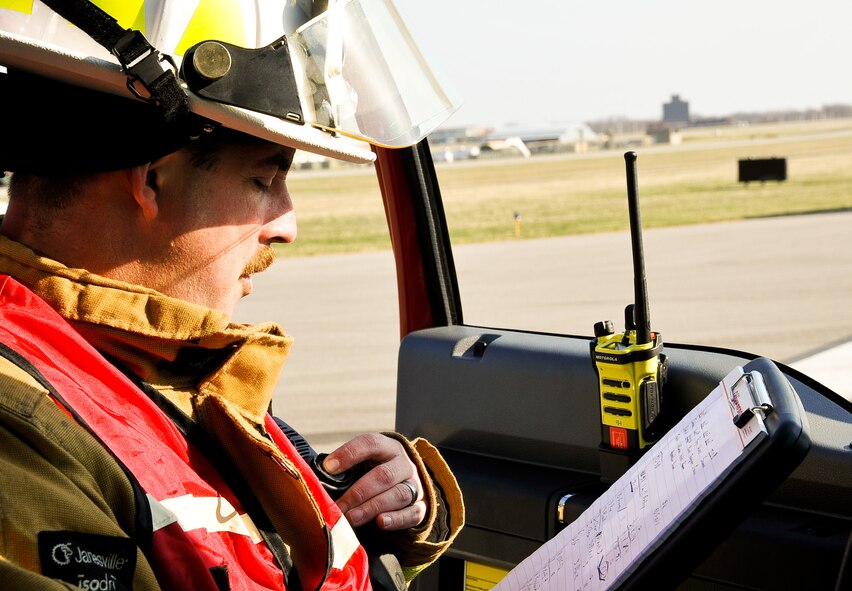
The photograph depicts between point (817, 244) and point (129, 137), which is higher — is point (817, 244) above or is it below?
below

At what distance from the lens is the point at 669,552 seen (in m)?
1.06

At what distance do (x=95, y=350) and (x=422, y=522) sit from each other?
0.71m

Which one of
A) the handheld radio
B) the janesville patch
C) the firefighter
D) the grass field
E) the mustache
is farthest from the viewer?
the grass field

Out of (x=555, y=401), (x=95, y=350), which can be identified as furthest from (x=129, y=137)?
(x=555, y=401)

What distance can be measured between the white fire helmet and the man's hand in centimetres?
48

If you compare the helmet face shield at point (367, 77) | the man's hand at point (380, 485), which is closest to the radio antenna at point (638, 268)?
the helmet face shield at point (367, 77)

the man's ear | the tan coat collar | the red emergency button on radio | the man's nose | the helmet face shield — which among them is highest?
the helmet face shield

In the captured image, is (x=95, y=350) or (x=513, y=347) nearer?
(x=95, y=350)

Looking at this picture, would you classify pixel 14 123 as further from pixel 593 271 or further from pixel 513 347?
pixel 593 271

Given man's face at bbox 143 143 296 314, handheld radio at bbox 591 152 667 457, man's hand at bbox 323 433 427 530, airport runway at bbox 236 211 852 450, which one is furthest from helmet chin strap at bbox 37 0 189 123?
airport runway at bbox 236 211 852 450

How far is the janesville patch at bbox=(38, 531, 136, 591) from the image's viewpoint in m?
0.87

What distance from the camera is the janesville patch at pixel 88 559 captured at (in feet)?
2.86

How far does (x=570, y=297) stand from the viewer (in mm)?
8734

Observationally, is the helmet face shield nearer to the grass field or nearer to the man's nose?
the man's nose
